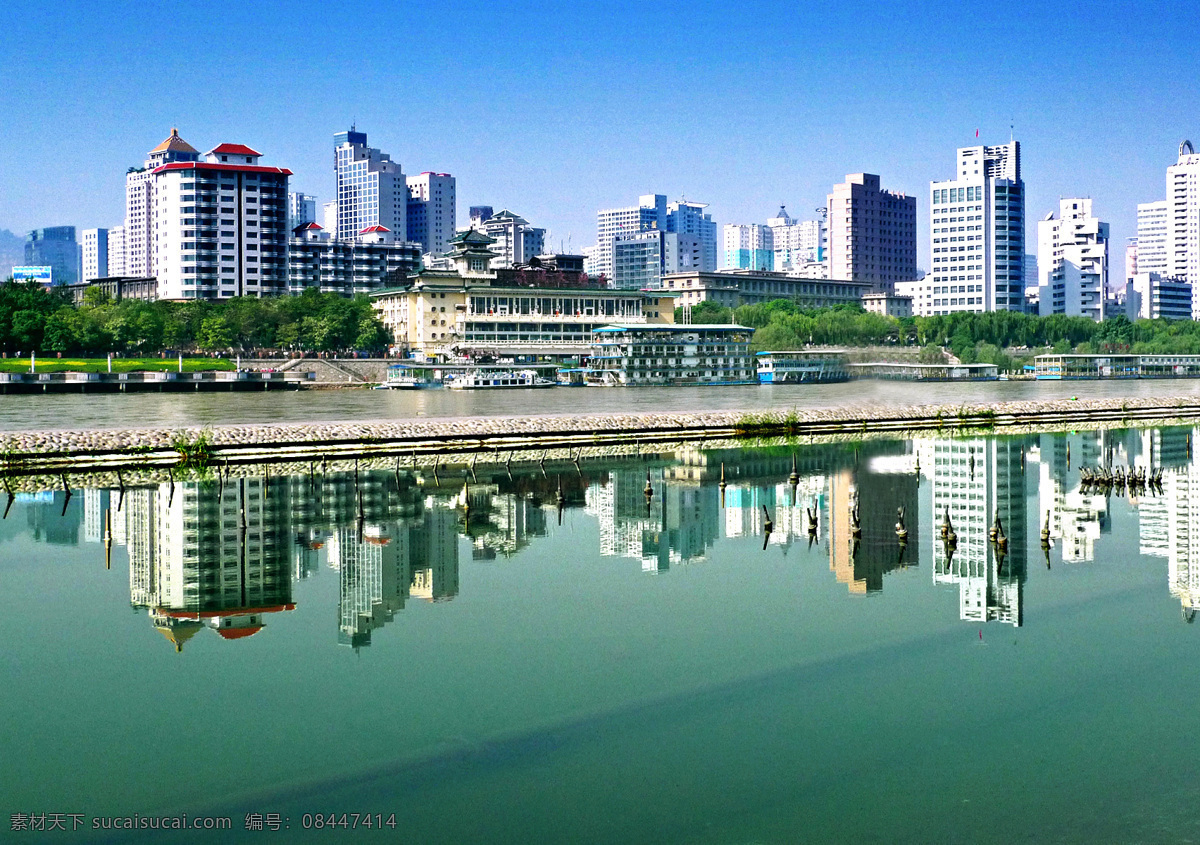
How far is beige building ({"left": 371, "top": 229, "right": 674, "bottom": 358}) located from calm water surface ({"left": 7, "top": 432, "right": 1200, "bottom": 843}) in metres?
116

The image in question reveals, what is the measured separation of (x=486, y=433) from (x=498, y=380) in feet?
211

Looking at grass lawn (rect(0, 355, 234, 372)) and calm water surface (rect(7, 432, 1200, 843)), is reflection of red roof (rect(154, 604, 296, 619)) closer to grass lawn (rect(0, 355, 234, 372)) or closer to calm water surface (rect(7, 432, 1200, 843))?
calm water surface (rect(7, 432, 1200, 843))

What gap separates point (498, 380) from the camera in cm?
11881

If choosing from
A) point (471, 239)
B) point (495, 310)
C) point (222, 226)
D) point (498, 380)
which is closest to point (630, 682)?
point (498, 380)

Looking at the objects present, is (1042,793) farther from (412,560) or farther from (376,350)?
(376,350)

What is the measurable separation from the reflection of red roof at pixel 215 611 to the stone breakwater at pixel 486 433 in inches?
949

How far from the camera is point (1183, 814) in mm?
12414

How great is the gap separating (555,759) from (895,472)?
30.2 metres

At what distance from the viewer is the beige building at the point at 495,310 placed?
148750mm

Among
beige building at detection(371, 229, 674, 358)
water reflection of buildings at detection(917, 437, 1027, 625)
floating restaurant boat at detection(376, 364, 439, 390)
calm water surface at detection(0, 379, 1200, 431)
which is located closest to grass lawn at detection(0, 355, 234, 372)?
floating restaurant boat at detection(376, 364, 439, 390)

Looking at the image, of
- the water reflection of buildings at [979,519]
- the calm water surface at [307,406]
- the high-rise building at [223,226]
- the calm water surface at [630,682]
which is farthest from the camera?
the high-rise building at [223,226]

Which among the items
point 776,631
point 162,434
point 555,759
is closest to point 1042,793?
point 555,759

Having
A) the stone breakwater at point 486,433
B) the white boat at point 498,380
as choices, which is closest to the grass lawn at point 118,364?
the white boat at point 498,380

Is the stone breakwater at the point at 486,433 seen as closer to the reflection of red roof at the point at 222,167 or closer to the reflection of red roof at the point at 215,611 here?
the reflection of red roof at the point at 215,611
